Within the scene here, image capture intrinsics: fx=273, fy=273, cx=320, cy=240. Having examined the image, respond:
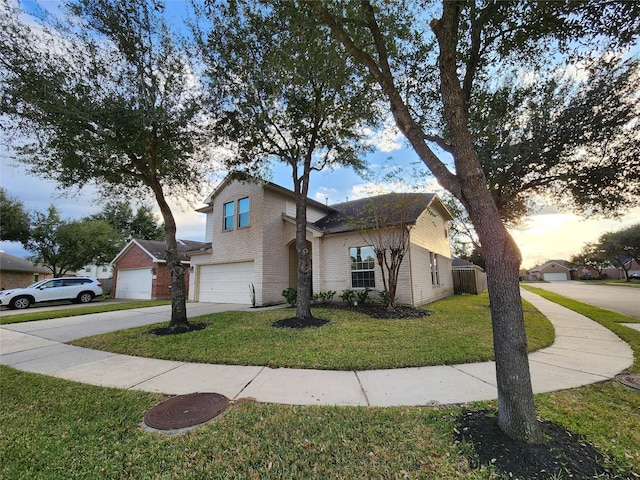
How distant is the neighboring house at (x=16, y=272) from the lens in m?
Answer: 24.1

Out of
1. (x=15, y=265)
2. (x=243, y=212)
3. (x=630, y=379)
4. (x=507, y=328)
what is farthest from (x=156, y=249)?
(x=630, y=379)

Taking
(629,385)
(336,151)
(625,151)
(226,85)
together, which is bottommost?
(629,385)

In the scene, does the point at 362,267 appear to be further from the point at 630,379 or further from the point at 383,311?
the point at 630,379

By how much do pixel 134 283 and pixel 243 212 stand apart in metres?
11.7

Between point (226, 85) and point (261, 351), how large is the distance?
7.49 m

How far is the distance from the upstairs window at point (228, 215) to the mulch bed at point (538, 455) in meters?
13.2

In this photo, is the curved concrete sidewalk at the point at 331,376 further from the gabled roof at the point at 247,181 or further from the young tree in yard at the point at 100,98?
the gabled roof at the point at 247,181

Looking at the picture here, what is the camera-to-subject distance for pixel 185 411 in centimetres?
315

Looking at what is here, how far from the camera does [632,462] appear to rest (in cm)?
219

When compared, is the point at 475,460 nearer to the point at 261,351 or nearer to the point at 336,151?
the point at 261,351

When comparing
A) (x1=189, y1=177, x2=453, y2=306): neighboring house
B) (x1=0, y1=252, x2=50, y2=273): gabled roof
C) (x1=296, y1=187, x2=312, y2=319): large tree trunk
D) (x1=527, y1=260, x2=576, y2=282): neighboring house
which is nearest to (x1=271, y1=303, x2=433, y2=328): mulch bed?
(x1=296, y1=187, x2=312, y2=319): large tree trunk

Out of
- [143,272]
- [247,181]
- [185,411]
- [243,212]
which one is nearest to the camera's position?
[185,411]

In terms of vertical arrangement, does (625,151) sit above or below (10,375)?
above

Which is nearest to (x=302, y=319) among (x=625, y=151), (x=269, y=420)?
(x=269, y=420)
